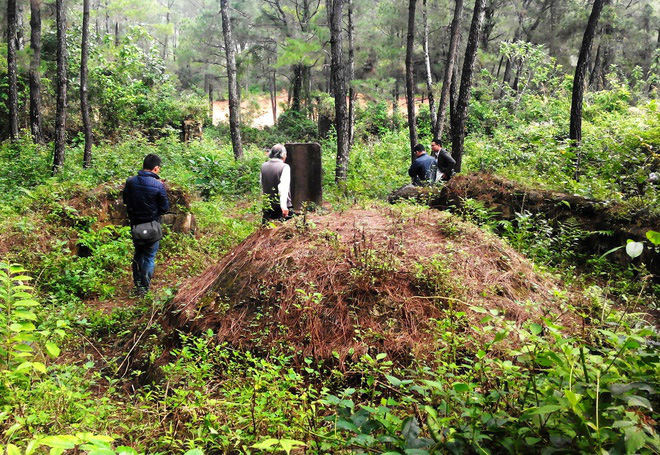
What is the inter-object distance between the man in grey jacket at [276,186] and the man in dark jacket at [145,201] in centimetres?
161

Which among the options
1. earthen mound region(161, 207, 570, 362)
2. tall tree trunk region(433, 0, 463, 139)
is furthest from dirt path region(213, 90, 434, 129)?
earthen mound region(161, 207, 570, 362)

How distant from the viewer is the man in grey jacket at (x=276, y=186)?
684 centimetres

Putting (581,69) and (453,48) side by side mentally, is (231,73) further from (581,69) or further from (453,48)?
(581,69)

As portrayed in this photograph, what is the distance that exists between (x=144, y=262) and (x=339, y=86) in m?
8.74

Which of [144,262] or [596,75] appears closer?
[144,262]

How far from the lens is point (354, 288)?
4594 millimetres

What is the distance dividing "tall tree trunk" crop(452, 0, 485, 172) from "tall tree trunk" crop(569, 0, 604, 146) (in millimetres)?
2411

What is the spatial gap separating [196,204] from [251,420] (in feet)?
27.3

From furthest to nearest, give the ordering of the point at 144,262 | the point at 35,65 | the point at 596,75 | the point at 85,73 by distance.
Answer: the point at 596,75
the point at 35,65
the point at 85,73
the point at 144,262

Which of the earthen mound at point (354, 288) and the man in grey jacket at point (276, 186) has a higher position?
the man in grey jacket at point (276, 186)

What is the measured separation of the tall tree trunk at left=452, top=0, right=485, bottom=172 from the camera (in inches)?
422

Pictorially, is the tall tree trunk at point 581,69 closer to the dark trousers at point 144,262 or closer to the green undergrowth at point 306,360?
the green undergrowth at point 306,360

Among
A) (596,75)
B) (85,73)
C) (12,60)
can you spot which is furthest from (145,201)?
(596,75)

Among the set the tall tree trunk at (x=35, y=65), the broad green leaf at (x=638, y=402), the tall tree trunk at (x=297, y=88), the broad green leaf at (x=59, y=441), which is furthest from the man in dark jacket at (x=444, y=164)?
the tall tree trunk at (x=297, y=88)
